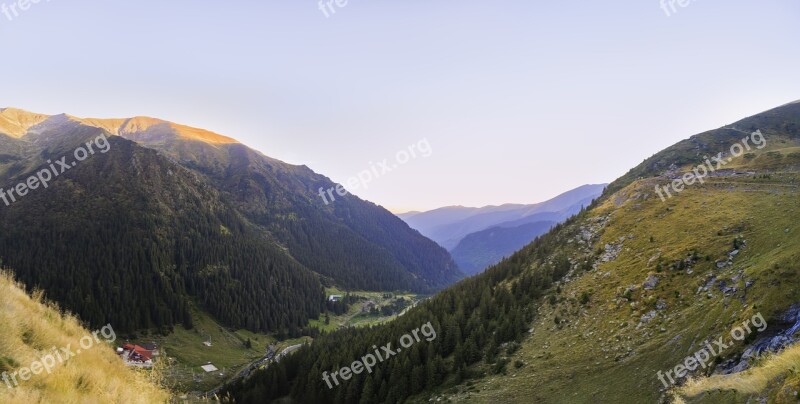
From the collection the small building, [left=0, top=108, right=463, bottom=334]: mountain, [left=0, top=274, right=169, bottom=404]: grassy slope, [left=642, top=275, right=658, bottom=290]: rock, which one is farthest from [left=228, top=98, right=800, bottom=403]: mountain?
[left=0, top=108, right=463, bottom=334]: mountain

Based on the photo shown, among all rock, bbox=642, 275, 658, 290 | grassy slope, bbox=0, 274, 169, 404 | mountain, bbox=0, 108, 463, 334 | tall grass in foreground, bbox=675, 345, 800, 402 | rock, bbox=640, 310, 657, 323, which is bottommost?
rock, bbox=640, 310, 657, 323

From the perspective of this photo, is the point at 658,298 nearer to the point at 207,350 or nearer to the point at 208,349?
the point at 207,350

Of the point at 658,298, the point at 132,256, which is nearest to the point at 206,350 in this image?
the point at 132,256

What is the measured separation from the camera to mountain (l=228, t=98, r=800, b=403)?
992 inches

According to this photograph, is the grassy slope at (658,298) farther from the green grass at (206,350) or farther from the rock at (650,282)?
the green grass at (206,350)

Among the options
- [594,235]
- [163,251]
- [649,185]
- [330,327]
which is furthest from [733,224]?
[163,251]

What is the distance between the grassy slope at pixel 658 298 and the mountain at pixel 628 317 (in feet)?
0.56

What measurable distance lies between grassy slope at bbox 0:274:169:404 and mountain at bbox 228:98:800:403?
18588mm

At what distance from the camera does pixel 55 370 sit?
10438 mm

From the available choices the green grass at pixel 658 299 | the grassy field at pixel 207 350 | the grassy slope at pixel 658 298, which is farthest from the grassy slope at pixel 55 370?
the grassy field at pixel 207 350

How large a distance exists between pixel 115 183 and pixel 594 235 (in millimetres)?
201825

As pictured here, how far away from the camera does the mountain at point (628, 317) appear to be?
25.2 meters

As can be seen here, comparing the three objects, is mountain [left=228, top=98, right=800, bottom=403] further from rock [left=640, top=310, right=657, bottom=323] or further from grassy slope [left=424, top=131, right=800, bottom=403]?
Result: rock [left=640, top=310, right=657, bottom=323]

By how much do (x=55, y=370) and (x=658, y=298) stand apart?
155 ft
